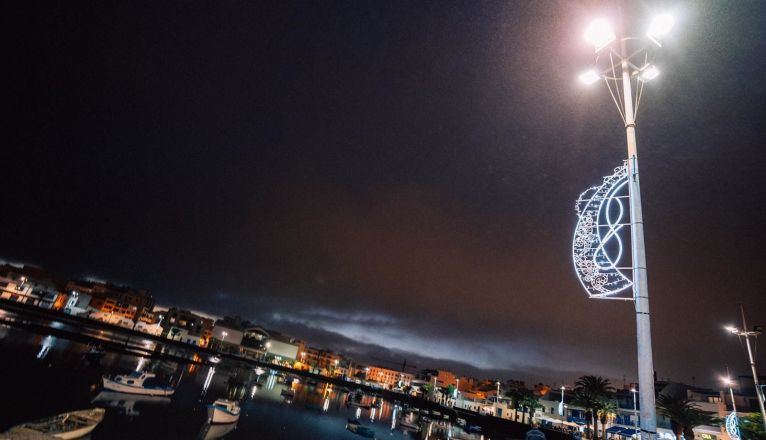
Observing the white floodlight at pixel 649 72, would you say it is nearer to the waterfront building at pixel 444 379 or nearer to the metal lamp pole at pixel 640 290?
the metal lamp pole at pixel 640 290

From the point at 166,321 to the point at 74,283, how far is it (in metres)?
61.0

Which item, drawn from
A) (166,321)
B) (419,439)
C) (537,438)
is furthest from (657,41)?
(166,321)

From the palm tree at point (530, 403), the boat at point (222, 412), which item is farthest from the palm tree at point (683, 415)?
the boat at point (222, 412)

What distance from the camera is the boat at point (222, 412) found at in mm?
33688

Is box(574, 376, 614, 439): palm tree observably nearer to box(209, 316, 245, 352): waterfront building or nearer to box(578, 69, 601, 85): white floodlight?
box(578, 69, 601, 85): white floodlight

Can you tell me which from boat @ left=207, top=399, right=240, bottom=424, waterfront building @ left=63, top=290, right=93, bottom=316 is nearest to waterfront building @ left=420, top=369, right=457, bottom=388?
boat @ left=207, top=399, right=240, bottom=424

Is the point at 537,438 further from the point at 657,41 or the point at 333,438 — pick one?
the point at 333,438

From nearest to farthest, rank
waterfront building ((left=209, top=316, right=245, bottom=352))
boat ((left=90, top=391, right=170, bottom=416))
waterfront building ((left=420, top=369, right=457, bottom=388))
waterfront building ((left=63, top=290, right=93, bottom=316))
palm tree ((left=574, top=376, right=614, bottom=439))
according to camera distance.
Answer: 1. boat ((left=90, top=391, right=170, bottom=416))
2. palm tree ((left=574, top=376, right=614, bottom=439))
3. waterfront building ((left=63, top=290, right=93, bottom=316))
4. waterfront building ((left=209, top=316, right=245, bottom=352))
5. waterfront building ((left=420, top=369, right=457, bottom=388))

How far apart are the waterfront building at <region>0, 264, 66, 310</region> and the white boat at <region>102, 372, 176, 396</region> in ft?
377

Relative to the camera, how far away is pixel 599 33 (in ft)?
27.1

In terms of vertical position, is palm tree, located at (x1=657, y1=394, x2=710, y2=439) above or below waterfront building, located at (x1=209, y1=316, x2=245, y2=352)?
above

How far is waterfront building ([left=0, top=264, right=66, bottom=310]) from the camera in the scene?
113688 mm

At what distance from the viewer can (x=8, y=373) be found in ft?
106

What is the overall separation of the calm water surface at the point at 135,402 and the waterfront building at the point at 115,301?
92697 mm
